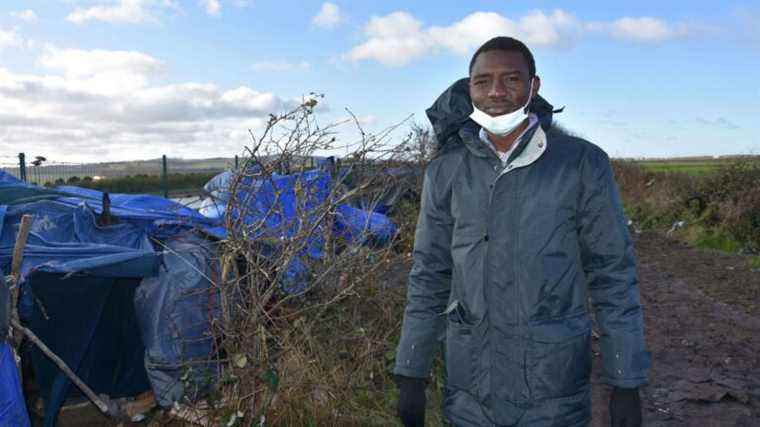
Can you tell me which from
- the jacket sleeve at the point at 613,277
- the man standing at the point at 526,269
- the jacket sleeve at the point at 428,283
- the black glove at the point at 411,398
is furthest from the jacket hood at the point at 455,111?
the black glove at the point at 411,398

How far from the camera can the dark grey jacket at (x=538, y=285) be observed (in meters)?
2.14

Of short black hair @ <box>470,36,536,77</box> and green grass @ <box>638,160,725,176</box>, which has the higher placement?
short black hair @ <box>470,36,536,77</box>

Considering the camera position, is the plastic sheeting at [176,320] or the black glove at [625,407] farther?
the plastic sheeting at [176,320]

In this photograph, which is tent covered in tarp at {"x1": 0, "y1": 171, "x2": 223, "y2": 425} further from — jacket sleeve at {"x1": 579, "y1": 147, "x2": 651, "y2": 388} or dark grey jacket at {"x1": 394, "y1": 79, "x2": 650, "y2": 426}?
jacket sleeve at {"x1": 579, "y1": 147, "x2": 651, "y2": 388}

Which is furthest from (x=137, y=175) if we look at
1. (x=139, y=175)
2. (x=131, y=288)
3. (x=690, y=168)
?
(x=690, y=168)

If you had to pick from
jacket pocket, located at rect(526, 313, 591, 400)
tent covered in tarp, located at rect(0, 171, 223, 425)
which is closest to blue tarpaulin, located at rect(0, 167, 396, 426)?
tent covered in tarp, located at rect(0, 171, 223, 425)

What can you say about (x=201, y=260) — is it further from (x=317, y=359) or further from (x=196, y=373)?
(x=317, y=359)

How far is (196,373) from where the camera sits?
171 inches

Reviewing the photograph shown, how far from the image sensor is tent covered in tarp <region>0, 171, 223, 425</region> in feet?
14.2

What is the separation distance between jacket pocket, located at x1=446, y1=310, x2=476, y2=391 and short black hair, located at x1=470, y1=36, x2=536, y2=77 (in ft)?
2.93

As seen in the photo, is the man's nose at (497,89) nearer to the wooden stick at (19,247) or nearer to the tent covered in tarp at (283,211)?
the tent covered in tarp at (283,211)

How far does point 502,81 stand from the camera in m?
2.38

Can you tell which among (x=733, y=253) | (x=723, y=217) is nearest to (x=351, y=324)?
(x=733, y=253)

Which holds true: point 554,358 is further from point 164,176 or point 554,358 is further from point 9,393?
point 164,176
